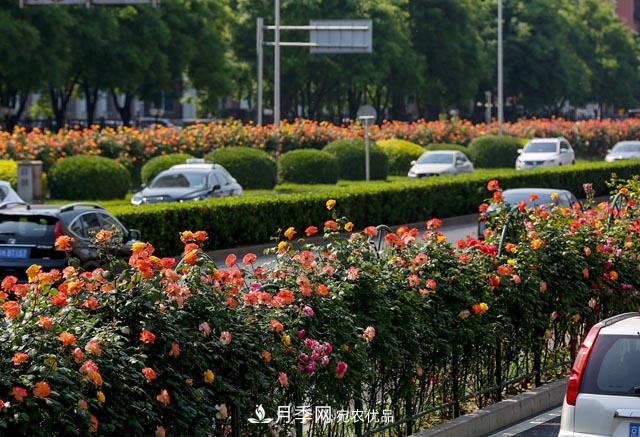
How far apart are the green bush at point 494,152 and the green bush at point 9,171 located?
27.3m

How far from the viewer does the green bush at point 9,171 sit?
4175cm

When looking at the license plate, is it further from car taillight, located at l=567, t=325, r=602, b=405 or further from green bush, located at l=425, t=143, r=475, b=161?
green bush, located at l=425, t=143, r=475, b=161

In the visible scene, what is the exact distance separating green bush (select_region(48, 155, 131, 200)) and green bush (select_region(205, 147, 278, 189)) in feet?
16.3

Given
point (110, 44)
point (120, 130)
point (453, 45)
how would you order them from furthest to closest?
1. point (453, 45)
2. point (110, 44)
3. point (120, 130)

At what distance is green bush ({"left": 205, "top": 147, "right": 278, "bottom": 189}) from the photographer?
160 feet

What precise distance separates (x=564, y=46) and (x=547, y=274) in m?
94.1

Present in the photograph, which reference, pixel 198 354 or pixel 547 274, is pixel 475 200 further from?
pixel 198 354

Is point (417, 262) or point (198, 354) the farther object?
point (417, 262)

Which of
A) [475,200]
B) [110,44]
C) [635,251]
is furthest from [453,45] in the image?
[635,251]

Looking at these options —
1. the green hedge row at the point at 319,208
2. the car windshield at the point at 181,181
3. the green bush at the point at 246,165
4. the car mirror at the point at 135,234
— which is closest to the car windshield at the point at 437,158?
the green hedge row at the point at 319,208

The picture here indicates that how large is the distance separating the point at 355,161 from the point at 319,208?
66.2 feet

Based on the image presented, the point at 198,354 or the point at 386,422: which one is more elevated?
the point at 198,354

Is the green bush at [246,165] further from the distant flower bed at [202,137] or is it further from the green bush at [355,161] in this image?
the green bush at [355,161]

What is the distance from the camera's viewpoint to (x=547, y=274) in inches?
565
